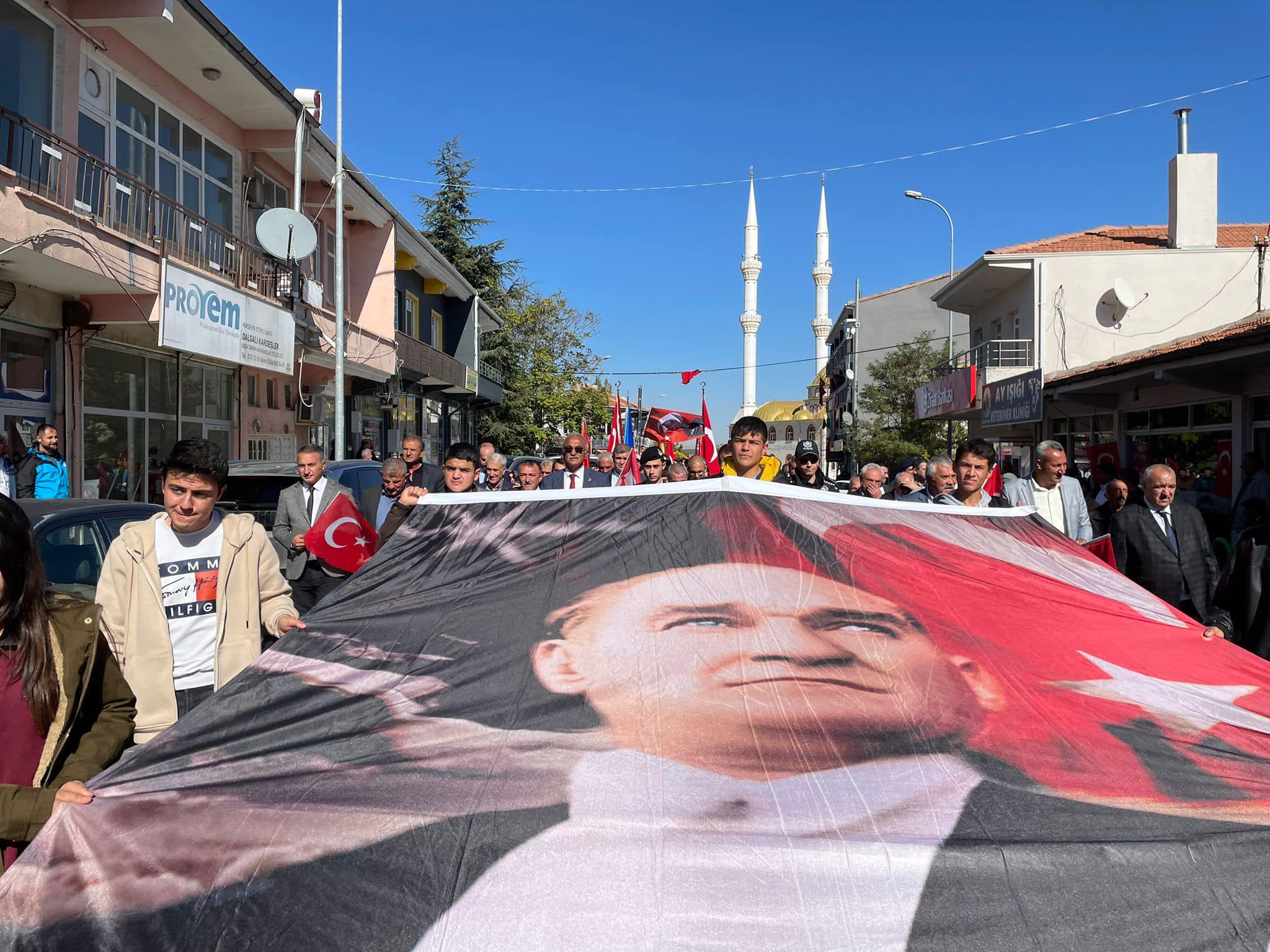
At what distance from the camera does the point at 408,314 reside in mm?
28688

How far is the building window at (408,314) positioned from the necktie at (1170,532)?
23754 millimetres

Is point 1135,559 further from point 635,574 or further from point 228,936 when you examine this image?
point 228,936

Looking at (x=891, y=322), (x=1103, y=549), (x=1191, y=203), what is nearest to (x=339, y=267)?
(x=1103, y=549)

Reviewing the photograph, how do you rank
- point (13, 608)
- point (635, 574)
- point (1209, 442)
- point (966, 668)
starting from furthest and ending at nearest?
point (1209, 442), point (635, 574), point (966, 668), point (13, 608)

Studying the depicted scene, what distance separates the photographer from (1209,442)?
17062 mm

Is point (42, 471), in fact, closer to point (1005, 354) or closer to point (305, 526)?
point (305, 526)

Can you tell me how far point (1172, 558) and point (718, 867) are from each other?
4551 millimetres

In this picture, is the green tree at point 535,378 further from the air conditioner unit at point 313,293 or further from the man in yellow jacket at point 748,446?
the man in yellow jacket at point 748,446

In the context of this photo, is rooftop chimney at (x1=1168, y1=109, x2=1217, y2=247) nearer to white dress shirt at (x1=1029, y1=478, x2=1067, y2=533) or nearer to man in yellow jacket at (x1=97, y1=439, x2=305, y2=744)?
white dress shirt at (x1=1029, y1=478, x2=1067, y2=533)

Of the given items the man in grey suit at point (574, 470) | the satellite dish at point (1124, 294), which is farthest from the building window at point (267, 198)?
the satellite dish at point (1124, 294)

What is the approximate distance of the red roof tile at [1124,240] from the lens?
91.4ft

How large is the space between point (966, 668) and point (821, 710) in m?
0.49

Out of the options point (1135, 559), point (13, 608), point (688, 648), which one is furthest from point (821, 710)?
point (1135, 559)

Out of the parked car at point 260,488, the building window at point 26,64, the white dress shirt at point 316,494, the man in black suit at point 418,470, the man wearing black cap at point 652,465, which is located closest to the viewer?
the white dress shirt at point 316,494
